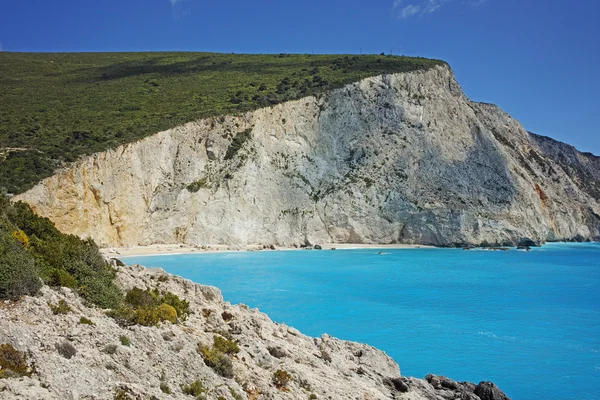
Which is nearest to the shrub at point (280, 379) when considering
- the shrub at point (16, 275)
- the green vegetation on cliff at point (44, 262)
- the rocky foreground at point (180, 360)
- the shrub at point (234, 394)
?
the rocky foreground at point (180, 360)

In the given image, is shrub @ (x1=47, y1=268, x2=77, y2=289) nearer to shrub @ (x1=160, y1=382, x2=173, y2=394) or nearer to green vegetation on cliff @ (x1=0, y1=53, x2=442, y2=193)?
shrub @ (x1=160, y1=382, x2=173, y2=394)

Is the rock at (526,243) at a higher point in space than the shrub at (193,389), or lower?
higher

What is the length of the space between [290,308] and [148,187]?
2456cm

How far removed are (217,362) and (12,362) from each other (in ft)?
9.95

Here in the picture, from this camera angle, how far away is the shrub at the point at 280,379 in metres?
8.45

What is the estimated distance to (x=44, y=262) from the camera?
891 centimetres

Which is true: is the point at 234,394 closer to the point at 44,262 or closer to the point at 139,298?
the point at 139,298

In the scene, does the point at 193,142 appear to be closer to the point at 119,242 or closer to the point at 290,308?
the point at 119,242

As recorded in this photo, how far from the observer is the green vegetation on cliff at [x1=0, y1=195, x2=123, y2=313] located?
7.31 m

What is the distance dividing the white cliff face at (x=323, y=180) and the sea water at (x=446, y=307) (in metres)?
5.64

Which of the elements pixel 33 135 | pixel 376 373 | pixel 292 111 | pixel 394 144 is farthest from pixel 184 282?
pixel 394 144

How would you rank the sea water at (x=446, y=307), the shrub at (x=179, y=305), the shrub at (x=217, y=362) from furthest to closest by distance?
the sea water at (x=446, y=307) → the shrub at (x=179, y=305) → the shrub at (x=217, y=362)

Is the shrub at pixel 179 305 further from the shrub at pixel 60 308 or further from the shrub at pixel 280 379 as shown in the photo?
the shrub at pixel 60 308

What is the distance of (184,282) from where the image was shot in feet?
38.0
